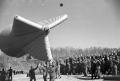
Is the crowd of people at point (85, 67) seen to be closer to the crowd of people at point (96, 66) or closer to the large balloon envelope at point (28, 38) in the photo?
the crowd of people at point (96, 66)

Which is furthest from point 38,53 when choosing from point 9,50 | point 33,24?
point 33,24

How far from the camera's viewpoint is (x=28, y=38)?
22719mm

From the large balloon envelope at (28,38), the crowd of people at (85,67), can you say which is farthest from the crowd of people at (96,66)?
the large balloon envelope at (28,38)

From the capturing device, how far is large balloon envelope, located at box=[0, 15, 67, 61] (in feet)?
69.7

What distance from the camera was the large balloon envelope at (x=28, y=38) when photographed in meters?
21.2

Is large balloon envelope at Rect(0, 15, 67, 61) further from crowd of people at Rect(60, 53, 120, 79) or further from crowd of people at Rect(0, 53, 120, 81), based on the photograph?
crowd of people at Rect(60, 53, 120, 79)

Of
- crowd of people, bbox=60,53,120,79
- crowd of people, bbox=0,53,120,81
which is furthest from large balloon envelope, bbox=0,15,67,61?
crowd of people, bbox=60,53,120,79

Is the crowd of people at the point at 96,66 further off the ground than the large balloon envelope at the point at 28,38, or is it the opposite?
the large balloon envelope at the point at 28,38

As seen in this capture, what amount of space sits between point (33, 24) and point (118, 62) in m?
8.82

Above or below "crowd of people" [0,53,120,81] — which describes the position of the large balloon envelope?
above

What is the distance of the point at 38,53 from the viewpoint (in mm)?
25438

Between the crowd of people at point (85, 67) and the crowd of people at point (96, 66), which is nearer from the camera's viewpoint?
the crowd of people at point (85, 67)

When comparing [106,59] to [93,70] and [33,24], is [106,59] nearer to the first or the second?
[93,70]

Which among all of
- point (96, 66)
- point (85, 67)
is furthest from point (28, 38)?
point (85, 67)
